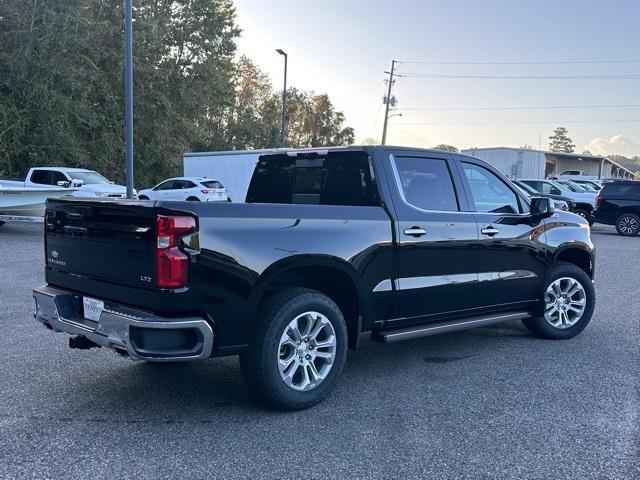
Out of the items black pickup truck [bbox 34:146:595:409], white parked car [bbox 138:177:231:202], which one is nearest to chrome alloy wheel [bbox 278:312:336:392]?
black pickup truck [bbox 34:146:595:409]

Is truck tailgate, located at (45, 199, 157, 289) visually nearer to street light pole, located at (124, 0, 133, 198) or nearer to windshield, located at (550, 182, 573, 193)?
street light pole, located at (124, 0, 133, 198)

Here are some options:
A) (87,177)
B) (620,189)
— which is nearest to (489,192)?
(87,177)

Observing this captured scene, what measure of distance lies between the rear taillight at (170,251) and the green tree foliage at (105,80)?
23912 millimetres

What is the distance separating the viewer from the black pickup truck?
376 cm

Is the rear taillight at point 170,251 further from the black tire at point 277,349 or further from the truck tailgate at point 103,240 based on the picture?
the black tire at point 277,349

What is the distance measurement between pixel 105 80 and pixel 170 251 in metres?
28.5

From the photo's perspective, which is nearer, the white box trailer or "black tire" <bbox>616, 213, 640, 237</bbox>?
"black tire" <bbox>616, 213, 640, 237</bbox>

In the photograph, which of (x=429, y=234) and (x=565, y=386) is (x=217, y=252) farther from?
(x=565, y=386)

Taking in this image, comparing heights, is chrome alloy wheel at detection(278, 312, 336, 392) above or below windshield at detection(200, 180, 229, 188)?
above

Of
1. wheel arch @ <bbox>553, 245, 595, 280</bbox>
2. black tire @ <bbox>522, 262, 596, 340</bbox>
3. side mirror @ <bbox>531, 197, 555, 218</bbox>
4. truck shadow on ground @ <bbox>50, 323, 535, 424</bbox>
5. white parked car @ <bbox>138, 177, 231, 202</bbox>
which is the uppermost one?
side mirror @ <bbox>531, 197, 555, 218</bbox>

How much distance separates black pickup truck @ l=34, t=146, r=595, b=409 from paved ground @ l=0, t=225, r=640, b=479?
41cm

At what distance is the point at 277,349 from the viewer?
411cm

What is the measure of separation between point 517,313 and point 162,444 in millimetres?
3689

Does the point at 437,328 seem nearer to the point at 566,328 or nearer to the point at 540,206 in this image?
the point at 540,206
